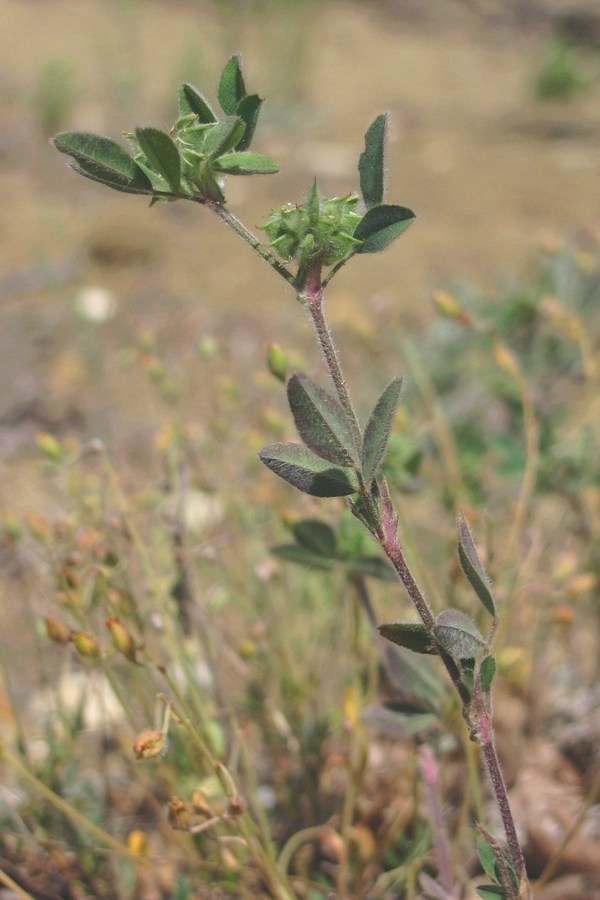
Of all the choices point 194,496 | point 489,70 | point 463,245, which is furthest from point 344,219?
point 489,70

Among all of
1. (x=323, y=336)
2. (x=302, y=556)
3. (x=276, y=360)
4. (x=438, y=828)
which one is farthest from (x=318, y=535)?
(x=323, y=336)

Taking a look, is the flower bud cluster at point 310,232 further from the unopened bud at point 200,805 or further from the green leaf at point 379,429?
the unopened bud at point 200,805

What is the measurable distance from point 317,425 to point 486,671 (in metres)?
0.19

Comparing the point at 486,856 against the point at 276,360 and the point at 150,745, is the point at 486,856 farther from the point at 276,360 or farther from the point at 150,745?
the point at 276,360

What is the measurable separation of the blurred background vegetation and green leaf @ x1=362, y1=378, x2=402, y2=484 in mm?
341

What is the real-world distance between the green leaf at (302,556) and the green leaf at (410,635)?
0.33m

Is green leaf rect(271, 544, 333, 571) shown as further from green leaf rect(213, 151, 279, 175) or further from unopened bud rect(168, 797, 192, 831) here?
green leaf rect(213, 151, 279, 175)

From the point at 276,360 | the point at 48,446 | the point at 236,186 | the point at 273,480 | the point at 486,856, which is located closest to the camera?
the point at 486,856

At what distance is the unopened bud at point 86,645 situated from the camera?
32.4 inches

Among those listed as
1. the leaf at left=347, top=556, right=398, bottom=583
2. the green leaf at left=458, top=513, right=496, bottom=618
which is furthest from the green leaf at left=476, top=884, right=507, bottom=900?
the leaf at left=347, top=556, right=398, bottom=583

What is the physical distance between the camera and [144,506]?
1.27m

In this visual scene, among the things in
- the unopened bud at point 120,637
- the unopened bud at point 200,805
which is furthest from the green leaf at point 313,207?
the unopened bud at point 200,805

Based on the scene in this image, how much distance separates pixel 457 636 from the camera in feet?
1.94

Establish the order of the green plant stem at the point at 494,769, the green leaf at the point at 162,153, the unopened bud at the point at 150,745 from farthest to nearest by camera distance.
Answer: the unopened bud at the point at 150,745 < the green plant stem at the point at 494,769 < the green leaf at the point at 162,153
